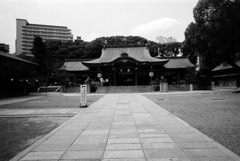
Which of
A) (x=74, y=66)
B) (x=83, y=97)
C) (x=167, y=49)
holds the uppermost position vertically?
(x=167, y=49)

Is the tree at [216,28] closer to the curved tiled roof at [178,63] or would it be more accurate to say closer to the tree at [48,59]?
the curved tiled roof at [178,63]

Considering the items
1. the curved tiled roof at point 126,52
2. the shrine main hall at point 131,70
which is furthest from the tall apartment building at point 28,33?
the shrine main hall at point 131,70

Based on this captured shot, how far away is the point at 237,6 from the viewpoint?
1595 cm

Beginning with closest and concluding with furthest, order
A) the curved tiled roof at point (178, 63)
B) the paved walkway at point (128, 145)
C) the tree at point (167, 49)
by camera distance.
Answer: the paved walkway at point (128, 145), the curved tiled roof at point (178, 63), the tree at point (167, 49)

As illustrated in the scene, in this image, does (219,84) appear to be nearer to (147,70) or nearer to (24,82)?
(147,70)

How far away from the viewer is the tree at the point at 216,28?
16.2 meters

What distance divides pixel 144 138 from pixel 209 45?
17.5m

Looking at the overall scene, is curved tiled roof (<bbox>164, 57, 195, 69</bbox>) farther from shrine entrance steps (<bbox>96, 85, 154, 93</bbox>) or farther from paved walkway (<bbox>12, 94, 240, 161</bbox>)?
paved walkway (<bbox>12, 94, 240, 161</bbox>)

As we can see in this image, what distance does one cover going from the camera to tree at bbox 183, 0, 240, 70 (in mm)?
16203

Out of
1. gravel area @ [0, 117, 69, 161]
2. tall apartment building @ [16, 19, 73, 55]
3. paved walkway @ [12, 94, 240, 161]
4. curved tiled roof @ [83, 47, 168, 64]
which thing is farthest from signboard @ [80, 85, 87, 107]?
tall apartment building @ [16, 19, 73, 55]

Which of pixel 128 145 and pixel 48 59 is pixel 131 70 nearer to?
pixel 48 59

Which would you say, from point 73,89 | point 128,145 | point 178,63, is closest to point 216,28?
point 178,63

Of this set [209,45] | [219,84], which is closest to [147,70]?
[209,45]

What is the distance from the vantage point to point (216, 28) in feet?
57.5
